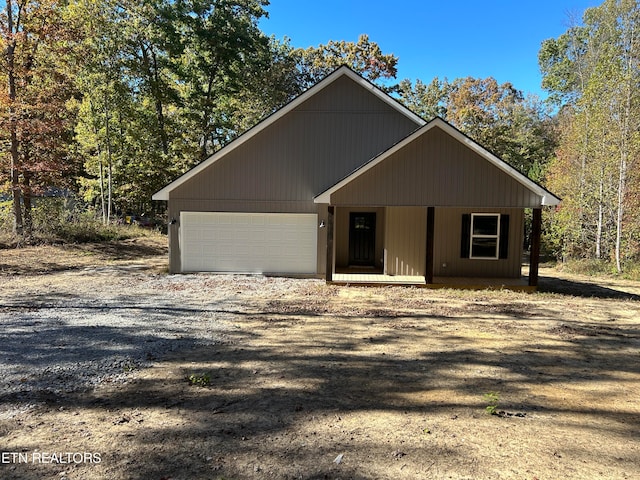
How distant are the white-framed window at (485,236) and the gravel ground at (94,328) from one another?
20.3 ft

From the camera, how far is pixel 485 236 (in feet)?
42.3

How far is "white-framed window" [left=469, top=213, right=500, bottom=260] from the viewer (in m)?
12.8

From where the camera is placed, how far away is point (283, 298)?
10102 millimetres

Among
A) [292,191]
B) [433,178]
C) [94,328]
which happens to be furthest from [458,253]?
[94,328]

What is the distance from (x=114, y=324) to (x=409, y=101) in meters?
35.5

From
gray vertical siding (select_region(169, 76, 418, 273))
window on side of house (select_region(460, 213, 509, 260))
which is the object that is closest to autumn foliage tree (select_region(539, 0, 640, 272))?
A: window on side of house (select_region(460, 213, 509, 260))

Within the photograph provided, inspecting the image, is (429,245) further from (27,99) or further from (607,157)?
(27,99)

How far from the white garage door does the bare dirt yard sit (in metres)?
4.43

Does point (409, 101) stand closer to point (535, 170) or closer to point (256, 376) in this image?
point (535, 170)

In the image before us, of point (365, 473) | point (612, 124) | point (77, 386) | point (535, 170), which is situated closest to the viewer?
point (365, 473)

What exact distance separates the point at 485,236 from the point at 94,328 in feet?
35.0

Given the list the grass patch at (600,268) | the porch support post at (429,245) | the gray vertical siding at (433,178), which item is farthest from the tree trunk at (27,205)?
the grass patch at (600,268)

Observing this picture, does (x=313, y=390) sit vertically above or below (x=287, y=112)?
below

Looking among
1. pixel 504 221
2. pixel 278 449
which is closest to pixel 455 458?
pixel 278 449
